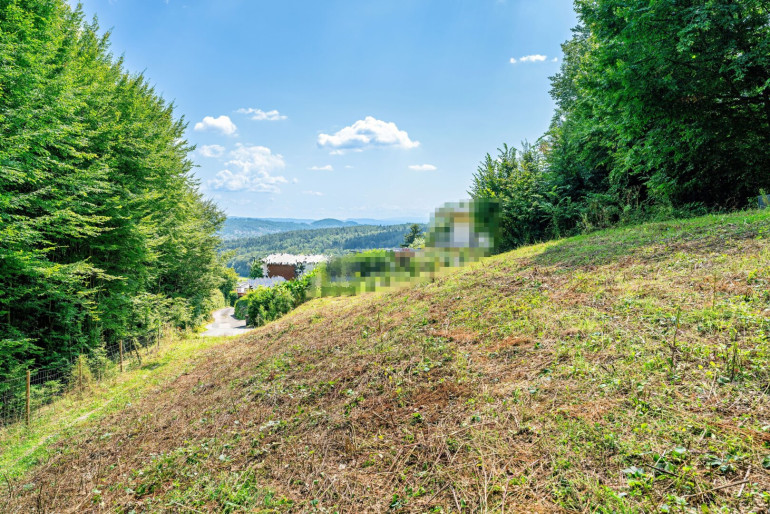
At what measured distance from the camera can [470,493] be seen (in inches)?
80.7

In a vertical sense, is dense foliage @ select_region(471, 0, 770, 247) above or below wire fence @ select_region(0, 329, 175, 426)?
above

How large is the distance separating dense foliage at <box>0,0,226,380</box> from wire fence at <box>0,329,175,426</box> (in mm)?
356

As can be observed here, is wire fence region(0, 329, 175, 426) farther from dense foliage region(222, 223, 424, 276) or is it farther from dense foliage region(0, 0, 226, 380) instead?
dense foliage region(222, 223, 424, 276)

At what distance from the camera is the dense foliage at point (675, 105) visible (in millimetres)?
8008

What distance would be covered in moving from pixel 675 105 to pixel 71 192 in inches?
651

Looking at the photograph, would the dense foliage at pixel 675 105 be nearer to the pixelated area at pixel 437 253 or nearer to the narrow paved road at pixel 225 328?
the pixelated area at pixel 437 253

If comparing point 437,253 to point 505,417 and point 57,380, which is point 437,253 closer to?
point 505,417

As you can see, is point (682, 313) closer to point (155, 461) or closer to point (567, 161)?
point (155, 461)

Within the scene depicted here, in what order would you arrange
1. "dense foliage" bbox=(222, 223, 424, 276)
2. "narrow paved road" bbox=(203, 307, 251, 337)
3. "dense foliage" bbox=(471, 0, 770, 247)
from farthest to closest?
1. "dense foliage" bbox=(222, 223, 424, 276)
2. "narrow paved road" bbox=(203, 307, 251, 337)
3. "dense foliage" bbox=(471, 0, 770, 247)

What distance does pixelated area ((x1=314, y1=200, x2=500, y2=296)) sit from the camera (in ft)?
33.6

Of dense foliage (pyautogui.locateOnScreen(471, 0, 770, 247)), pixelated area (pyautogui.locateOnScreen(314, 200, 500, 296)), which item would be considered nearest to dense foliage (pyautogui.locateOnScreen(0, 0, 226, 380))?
pixelated area (pyautogui.locateOnScreen(314, 200, 500, 296))

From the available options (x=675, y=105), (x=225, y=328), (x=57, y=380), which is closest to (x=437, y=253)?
(x=675, y=105)

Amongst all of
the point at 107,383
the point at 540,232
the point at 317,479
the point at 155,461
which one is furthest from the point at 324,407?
the point at 540,232

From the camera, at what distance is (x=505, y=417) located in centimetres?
260
